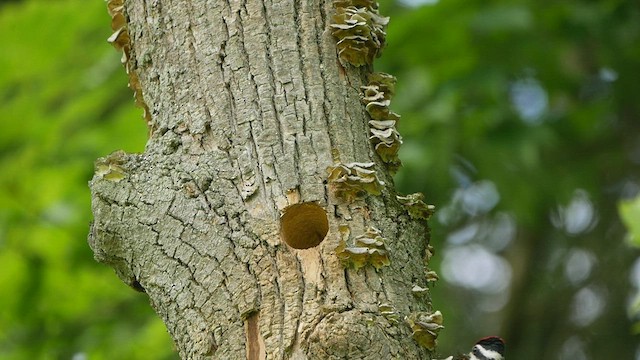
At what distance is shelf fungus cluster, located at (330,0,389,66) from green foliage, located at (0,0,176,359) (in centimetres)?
283

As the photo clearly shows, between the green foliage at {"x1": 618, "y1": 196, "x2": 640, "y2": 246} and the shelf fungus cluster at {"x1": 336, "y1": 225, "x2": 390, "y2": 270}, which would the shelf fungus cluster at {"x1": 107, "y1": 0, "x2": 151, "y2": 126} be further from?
the green foliage at {"x1": 618, "y1": 196, "x2": 640, "y2": 246}

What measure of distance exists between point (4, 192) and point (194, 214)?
3599 mm

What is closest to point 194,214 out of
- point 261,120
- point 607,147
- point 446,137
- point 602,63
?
point 261,120

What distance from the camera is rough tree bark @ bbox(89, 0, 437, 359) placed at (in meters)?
2.55

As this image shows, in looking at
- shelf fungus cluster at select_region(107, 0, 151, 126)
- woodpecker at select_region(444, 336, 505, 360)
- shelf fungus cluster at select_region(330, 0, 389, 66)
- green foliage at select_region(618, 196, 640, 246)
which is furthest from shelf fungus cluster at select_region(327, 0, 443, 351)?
green foliage at select_region(618, 196, 640, 246)

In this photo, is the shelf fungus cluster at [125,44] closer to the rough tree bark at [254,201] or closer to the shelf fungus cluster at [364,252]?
the rough tree bark at [254,201]

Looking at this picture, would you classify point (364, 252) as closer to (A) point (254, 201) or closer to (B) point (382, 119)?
(A) point (254, 201)

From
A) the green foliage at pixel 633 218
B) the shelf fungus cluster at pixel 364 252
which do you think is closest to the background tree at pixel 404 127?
the green foliage at pixel 633 218

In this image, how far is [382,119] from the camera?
2973mm

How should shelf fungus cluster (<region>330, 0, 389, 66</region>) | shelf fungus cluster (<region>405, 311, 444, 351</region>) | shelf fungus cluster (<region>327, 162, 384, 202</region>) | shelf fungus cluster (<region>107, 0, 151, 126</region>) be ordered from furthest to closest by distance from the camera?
1. shelf fungus cluster (<region>107, 0, 151, 126</region>)
2. shelf fungus cluster (<region>330, 0, 389, 66</region>)
3. shelf fungus cluster (<region>327, 162, 384, 202</region>)
4. shelf fungus cluster (<region>405, 311, 444, 351</region>)

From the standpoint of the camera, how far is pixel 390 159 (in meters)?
2.94

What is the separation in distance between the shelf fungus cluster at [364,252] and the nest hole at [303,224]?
146mm

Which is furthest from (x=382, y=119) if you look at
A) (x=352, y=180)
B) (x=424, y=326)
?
(x=424, y=326)

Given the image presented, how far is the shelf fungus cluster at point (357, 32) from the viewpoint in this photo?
2992mm
